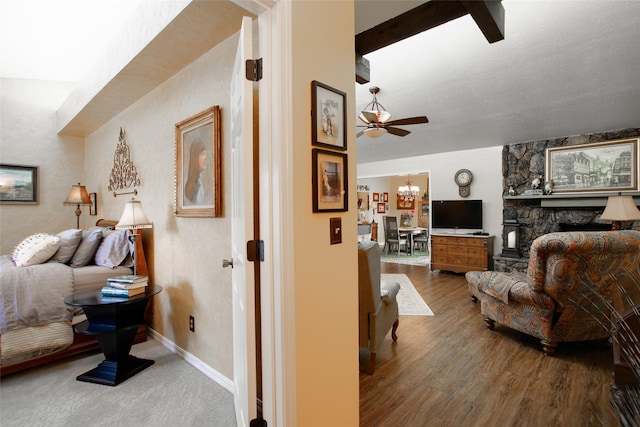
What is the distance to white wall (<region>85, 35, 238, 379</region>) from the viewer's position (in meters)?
2.17

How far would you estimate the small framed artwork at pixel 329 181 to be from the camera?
137 centimetres

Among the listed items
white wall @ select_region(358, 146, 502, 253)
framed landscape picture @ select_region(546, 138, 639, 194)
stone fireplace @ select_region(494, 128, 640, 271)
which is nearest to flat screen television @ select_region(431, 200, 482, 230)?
white wall @ select_region(358, 146, 502, 253)

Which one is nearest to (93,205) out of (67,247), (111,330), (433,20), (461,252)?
(67,247)

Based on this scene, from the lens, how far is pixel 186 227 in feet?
8.32

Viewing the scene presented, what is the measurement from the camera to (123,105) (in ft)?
11.2

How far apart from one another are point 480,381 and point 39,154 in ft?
20.2

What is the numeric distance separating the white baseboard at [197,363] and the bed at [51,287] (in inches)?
8.5

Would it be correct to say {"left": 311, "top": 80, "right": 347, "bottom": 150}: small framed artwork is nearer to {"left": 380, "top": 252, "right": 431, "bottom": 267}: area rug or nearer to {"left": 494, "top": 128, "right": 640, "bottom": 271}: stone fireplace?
{"left": 494, "top": 128, "right": 640, "bottom": 271}: stone fireplace

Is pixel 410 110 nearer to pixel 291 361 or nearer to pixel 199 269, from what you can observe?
pixel 199 269

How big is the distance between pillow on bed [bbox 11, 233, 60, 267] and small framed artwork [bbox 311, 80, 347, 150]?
2.93 meters

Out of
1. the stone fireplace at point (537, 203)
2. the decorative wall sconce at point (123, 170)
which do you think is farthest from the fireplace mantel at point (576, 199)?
the decorative wall sconce at point (123, 170)

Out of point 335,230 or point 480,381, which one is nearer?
point 335,230

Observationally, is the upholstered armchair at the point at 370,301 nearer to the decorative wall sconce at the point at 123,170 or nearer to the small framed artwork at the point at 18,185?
the decorative wall sconce at the point at 123,170

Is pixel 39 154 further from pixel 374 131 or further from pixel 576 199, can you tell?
pixel 576 199
